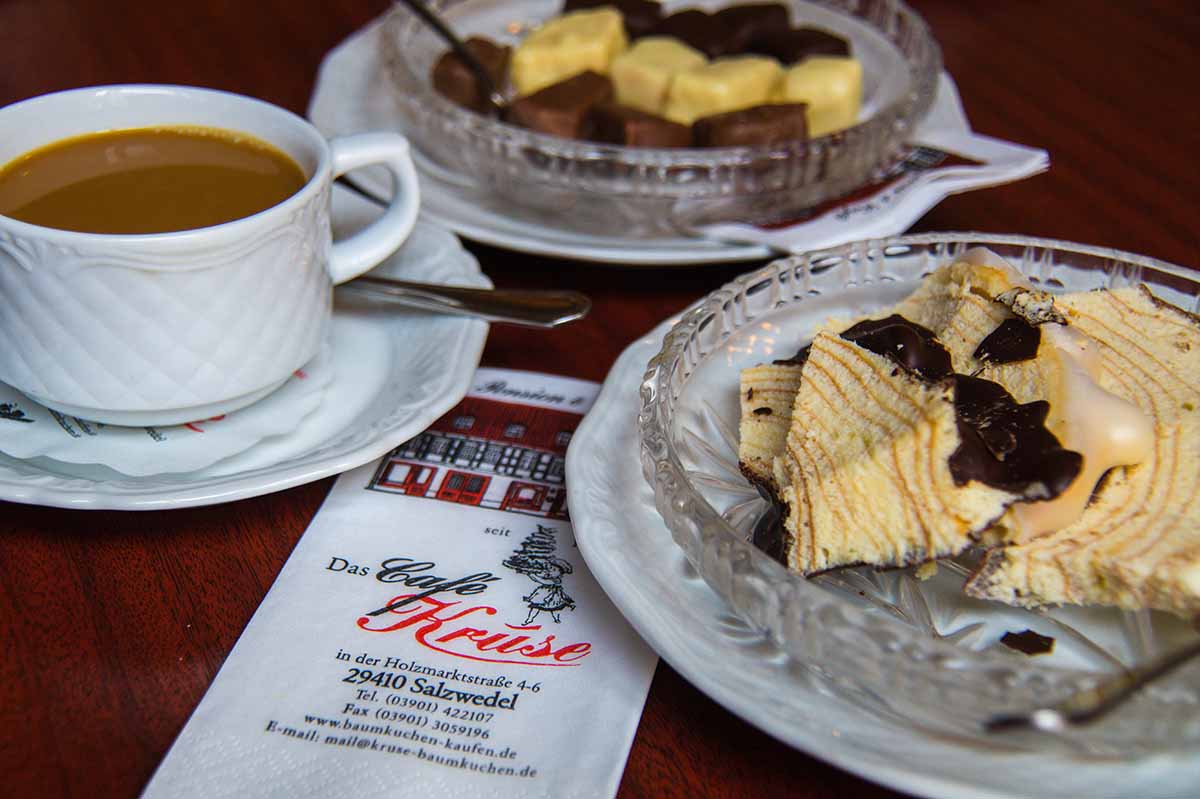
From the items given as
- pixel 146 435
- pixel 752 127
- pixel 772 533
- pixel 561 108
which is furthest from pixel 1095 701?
pixel 561 108

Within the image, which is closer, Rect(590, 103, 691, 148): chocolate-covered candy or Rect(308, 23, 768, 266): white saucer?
Rect(308, 23, 768, 266): white saucer

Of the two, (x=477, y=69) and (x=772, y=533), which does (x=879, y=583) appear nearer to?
(x=772, y=533)

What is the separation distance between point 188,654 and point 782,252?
30.7 inches

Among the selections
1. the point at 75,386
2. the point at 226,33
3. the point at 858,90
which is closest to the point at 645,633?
the point at 75,386

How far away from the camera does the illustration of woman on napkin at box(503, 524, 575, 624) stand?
886mm

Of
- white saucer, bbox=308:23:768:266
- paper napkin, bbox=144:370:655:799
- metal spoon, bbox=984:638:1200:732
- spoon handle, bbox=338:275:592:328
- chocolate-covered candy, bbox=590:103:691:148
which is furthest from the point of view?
Result: chocolate-covered candy, bbox=590:103:691:148

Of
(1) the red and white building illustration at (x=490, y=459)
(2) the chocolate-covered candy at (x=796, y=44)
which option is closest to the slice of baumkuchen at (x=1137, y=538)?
(1) the red and white building illustration at (x=490, y=459)

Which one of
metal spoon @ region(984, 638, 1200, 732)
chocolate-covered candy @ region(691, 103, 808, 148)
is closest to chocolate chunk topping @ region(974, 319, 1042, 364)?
A: metal spoon @ region(984, 638, 1200, 732)

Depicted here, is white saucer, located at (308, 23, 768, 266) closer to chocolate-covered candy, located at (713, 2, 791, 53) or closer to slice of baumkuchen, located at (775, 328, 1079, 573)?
slice of baumkuchen, located at (775, 328, 1079, 573)

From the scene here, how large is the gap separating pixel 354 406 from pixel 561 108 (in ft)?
1.96

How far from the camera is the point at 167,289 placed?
0.90m

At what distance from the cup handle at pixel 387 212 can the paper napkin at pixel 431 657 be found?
0.20 m

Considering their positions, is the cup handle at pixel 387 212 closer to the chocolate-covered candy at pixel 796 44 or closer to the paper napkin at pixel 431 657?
the paper napkin at pixel 431 657

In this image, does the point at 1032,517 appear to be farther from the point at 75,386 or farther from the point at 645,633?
the point at 75,386
